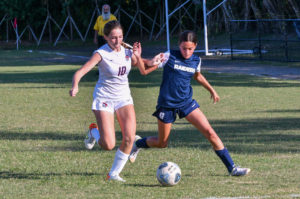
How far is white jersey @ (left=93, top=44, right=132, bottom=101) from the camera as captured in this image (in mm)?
7156

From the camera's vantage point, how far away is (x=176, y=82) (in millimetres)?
7258

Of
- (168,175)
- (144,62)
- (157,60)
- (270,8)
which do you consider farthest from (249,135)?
(270,8)

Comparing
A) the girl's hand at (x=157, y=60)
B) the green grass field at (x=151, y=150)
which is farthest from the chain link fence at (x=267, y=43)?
the girl's hand at (x=157, y=60)

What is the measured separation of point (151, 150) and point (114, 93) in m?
2.01

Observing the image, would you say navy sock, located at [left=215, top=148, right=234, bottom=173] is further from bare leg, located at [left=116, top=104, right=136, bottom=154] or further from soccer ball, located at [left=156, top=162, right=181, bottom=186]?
bare leg, located at [left=116, top=104, right=136, bottom=154]

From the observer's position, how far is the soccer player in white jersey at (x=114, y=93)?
23.2 ft

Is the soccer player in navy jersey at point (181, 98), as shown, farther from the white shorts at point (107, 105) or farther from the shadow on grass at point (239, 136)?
the shadow on grass at point (239, 136)

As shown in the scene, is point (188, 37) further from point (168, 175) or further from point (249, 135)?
point (249, 135)

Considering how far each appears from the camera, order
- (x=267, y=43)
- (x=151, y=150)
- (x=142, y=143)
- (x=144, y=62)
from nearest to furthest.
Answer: (x=144, y=62), (x=142, y=143), (x=151, y=150), (x=267, y=43)

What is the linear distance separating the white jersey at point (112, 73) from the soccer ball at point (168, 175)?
3.27 feet

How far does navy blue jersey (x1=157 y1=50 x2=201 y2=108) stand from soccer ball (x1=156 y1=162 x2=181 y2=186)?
2.55 feet

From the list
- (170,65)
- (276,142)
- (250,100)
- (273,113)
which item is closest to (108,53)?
(170,65)

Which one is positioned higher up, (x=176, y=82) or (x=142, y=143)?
(x=176, y=82)

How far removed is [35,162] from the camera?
8.29 metres
